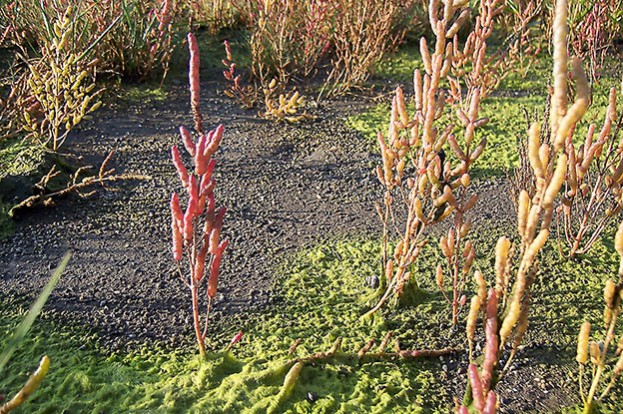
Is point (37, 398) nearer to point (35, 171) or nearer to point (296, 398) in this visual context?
point (296, 398)

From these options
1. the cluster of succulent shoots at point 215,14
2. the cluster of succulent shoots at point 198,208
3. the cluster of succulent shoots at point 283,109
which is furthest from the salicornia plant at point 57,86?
the cluster of succulent shoots at point 215,14

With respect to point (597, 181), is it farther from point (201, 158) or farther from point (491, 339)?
point (201, 158)

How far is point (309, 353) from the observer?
1.93 m

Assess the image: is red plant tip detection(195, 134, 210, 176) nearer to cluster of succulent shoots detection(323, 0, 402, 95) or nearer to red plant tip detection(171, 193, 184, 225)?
red plant tip detection(171, 193, 184, 225)

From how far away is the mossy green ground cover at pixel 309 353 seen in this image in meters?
1.72

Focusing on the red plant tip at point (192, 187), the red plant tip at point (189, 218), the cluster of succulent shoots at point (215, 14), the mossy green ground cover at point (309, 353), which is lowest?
the mossy green ground cover at point (309, 353)

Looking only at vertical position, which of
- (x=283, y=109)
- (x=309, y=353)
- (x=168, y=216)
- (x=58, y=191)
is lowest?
(x=309, y=353)

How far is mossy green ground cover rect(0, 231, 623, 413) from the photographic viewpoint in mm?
1723

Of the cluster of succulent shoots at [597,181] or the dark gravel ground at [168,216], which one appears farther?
the dark gravel ground at [168,216]

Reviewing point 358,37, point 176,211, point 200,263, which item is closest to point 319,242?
point 200,263

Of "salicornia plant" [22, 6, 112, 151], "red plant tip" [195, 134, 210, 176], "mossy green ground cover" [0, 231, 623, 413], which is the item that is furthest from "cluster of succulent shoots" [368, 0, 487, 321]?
"salicornia plant" [22, 6, 112, 151]

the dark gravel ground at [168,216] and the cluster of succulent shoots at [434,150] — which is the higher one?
the cluster of succulent shoots at [434,150]

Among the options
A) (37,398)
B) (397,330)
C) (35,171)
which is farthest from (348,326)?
(35,171)

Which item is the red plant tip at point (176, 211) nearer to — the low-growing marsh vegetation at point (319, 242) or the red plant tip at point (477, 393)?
the low-growing marsh vegetation at point (319, 242)
